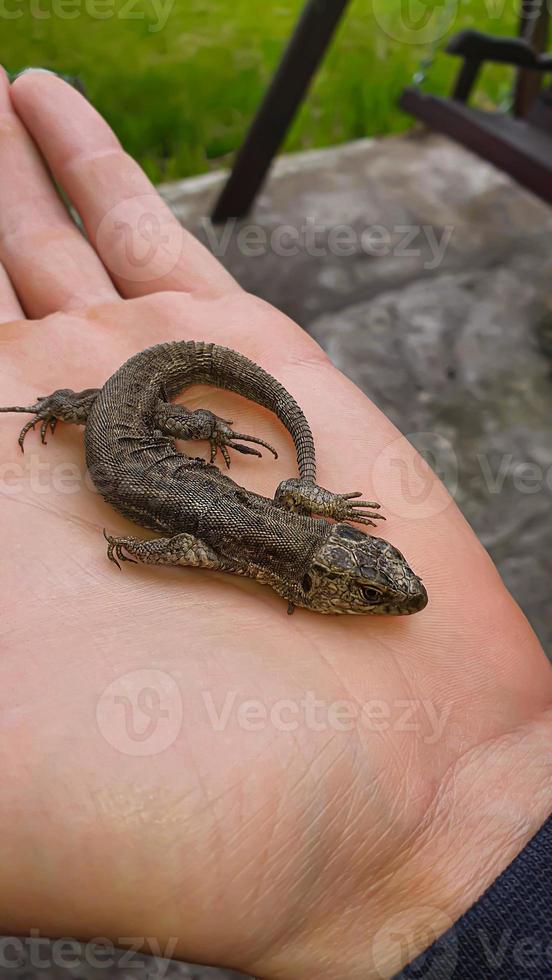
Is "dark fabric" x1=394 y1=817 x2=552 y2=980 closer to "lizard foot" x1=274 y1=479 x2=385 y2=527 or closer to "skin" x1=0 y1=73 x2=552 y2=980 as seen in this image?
"skin" x1=0 y1=73 x2=552 y2=980

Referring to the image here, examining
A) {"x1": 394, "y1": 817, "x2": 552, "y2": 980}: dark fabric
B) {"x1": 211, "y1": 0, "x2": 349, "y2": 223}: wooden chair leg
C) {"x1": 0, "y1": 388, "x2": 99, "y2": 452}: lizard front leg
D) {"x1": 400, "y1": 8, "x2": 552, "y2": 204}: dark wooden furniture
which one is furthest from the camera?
{"x1": 211, "y1": 0, "x2": 349, "y2": 223}: wooden chair leg

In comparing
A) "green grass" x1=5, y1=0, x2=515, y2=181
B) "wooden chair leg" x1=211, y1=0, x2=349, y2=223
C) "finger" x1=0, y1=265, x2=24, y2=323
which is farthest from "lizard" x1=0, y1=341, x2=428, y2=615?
"wooden chair leg" x1=211, y1=0, x2=349, y2=223

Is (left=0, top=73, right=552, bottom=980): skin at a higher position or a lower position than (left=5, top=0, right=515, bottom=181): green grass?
lower

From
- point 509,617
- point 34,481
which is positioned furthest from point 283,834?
point 34,481

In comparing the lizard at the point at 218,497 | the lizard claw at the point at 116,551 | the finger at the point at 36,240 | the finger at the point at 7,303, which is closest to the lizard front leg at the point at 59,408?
the lizard at the point at 218,497

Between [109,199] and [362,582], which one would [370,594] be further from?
[109,199]

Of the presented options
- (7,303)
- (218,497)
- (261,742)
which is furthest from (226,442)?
(261,742)
